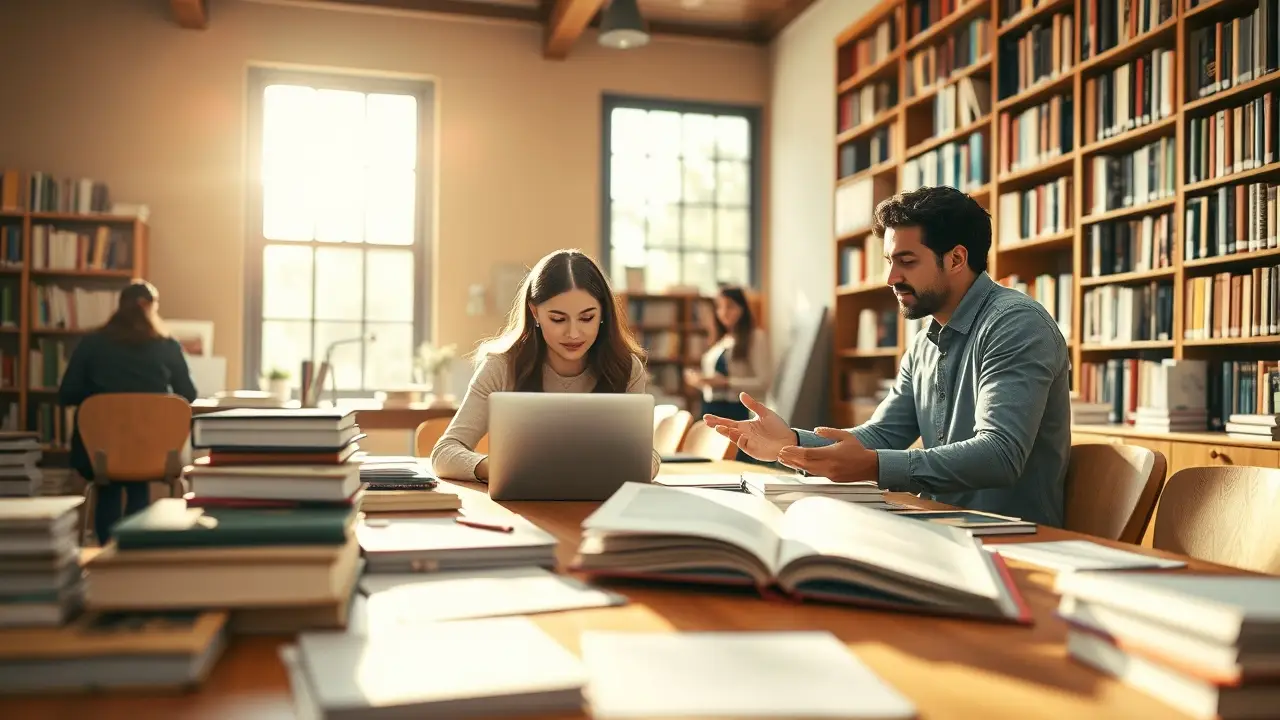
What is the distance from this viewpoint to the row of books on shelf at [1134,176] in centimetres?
365

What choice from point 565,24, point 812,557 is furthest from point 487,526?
point 565,24

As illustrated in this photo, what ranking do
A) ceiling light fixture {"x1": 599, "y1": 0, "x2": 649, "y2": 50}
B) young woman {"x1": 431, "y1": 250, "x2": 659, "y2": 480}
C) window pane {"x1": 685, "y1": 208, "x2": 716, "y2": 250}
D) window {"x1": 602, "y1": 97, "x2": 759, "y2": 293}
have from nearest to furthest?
young woman {"x1": 431, "y1": 250, "x2": 659, "y2": 480} → ceiling light fixture {"x1": 599, "y1": 0, "x2": 649, "y2": 50} → window {"x1": 602, "y1": 97, "x2": 759, "y2": 293} → window pane {"x1": 685, "y1": 208, "x2": 716, "y2": 250}

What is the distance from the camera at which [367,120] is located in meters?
7.07

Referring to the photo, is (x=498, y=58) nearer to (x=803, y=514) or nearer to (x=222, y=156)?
(x=222, y=156)

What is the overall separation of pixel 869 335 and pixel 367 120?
3.75m

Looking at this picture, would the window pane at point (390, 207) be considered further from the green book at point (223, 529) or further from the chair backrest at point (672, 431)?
the green book at point (223, 529)

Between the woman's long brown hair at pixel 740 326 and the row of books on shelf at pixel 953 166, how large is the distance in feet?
4.37

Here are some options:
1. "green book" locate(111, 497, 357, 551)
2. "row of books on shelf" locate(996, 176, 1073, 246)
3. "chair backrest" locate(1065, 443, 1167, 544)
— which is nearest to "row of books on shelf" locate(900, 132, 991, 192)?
"row of books on shelf" locate(996, 176, 1073, 246)

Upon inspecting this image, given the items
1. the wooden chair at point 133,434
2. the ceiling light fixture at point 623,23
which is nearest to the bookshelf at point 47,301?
the wooden chair at point 133,434

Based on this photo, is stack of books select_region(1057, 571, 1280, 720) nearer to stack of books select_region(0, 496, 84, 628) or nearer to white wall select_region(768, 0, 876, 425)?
stack of books select_region(0, 496, 84, 628)

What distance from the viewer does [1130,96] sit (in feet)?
12.5

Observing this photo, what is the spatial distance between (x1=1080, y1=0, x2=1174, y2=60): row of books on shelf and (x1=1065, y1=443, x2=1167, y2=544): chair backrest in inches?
91.3

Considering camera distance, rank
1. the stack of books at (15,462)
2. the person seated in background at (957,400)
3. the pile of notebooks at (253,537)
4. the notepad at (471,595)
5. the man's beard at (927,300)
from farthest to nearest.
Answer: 1. the man's beard at (927,300)
2. the person seated in background at (957,400)
3. the stack of books at (15,462)
4. the notepad at (471,595)
5. the pile of notebooks at (253,537)

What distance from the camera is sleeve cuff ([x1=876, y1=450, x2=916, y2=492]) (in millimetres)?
1851
